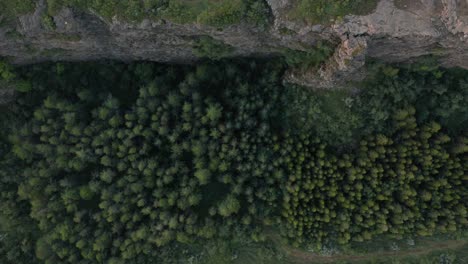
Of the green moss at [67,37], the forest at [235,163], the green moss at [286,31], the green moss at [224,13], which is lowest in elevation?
the forest at [235,163]

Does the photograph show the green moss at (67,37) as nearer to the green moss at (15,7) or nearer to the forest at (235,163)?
the green moss at (15,7)

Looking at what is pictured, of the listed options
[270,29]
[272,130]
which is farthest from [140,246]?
[270,29]

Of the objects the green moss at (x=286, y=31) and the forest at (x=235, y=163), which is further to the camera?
the forest at (x=235, y=163)

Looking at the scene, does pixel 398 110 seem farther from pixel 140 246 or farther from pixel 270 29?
pixel 140 246

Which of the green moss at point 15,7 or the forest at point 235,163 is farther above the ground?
the green moss at point 15,7

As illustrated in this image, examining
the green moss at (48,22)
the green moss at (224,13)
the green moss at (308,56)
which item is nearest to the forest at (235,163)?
the green moss at (308,56)

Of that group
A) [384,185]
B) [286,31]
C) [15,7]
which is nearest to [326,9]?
[286,31]
